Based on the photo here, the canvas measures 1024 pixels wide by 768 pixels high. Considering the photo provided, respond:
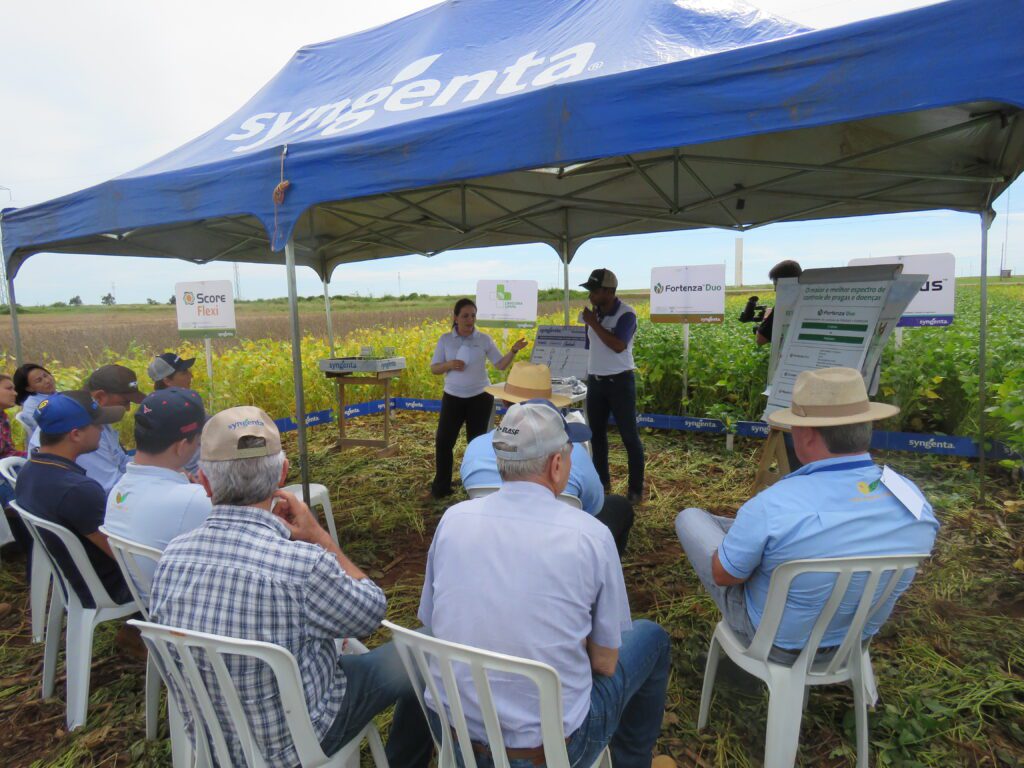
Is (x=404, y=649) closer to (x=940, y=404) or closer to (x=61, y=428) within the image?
(x=61, y=428)

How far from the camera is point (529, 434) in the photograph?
153cm

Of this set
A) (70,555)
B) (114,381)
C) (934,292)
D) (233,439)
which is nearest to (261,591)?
(233,439)

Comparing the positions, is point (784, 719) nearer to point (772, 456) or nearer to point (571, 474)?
point (571, 474)

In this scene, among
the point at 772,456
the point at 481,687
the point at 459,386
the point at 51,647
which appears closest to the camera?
the point at 481,687

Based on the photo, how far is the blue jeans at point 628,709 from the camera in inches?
59.6

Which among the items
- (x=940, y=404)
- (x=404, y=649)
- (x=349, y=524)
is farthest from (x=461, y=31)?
(x=940, y=404)

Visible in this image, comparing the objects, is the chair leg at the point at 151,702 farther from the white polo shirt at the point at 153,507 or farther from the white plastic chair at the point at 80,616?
the white polo shirt at the point at 153,507

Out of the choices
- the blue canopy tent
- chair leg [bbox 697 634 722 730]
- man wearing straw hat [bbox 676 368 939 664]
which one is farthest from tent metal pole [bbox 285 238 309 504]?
man wearing straw hat [bbox 676 368 939 664]

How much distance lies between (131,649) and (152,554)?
1.37 m

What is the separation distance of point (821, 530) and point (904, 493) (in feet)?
0.92

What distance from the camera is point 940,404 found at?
19.2 ft

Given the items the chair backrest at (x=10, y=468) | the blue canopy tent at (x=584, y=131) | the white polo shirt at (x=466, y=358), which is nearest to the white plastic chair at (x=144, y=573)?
the blue canopy tent at (x=584, y=131)

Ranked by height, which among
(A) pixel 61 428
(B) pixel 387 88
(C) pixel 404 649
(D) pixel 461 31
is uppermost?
(D) pixel 461 31

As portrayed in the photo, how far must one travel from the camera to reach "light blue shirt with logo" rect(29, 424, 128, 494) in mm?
3109
